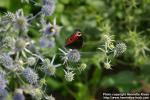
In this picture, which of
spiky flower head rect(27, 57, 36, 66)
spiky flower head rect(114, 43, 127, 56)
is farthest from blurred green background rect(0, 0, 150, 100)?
spiky flower head rect(27, 57, 36, 66)

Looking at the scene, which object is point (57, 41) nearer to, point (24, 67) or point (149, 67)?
point (149, 67)

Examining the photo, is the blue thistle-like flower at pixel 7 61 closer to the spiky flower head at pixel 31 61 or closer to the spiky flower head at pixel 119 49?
the spiky flower head at pixel 31 61

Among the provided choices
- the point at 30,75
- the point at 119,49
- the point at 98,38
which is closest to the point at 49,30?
the point at 30,75

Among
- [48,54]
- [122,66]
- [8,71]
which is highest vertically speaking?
[122,66]

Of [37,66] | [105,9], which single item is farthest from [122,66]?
[37,66]

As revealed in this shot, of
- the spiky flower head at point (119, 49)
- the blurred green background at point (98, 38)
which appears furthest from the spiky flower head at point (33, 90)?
the blurred green background at point (98, 38)
